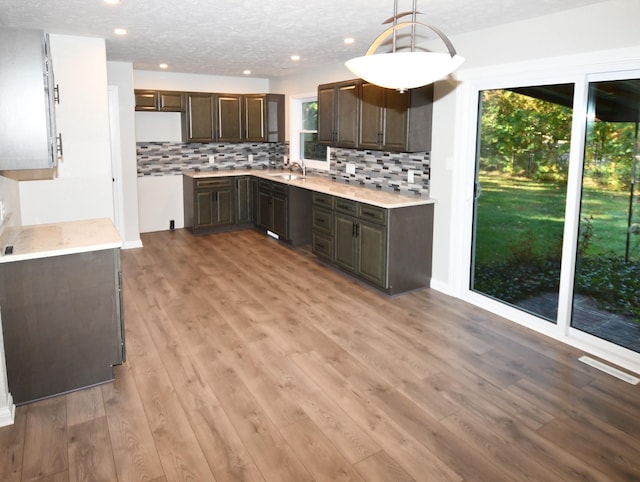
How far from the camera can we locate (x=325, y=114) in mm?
5883

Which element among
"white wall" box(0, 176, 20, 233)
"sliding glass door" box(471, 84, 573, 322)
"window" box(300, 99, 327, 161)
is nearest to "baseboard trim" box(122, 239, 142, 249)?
"white wall" box(0, 176, 20, 233)

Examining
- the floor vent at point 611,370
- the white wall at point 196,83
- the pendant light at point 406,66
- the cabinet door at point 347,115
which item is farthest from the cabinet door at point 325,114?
the pendant light at point 406,66

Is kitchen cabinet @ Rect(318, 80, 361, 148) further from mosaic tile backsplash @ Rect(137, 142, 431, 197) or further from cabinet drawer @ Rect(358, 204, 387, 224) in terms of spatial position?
cabinet drawer @ Rect(358, 204, 387, 224)

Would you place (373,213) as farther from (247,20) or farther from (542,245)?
(247,20)

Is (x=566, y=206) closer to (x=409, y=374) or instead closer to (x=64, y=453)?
(x=409, y=374)

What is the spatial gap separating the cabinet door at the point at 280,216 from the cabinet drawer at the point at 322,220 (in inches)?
32.6

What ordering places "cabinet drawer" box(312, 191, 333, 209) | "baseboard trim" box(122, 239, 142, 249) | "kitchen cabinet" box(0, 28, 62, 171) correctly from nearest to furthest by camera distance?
"kitchen cabinet" box(0, 28, 62, 171) < "cabinet drawer" box(312, 191, 333, 209) < "baseboard trim" box(122, 239, 142, 249)

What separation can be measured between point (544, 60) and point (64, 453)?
399 centimetres

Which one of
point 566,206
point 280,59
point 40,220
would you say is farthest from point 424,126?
point 40,220

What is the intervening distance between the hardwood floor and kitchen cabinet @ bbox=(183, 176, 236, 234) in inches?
110

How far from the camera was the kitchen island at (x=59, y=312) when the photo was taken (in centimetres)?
276

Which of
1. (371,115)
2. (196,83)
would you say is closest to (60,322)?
(371,115)

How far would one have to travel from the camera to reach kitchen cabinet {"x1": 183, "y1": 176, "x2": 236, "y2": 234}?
7105mm

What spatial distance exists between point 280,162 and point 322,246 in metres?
2.81
